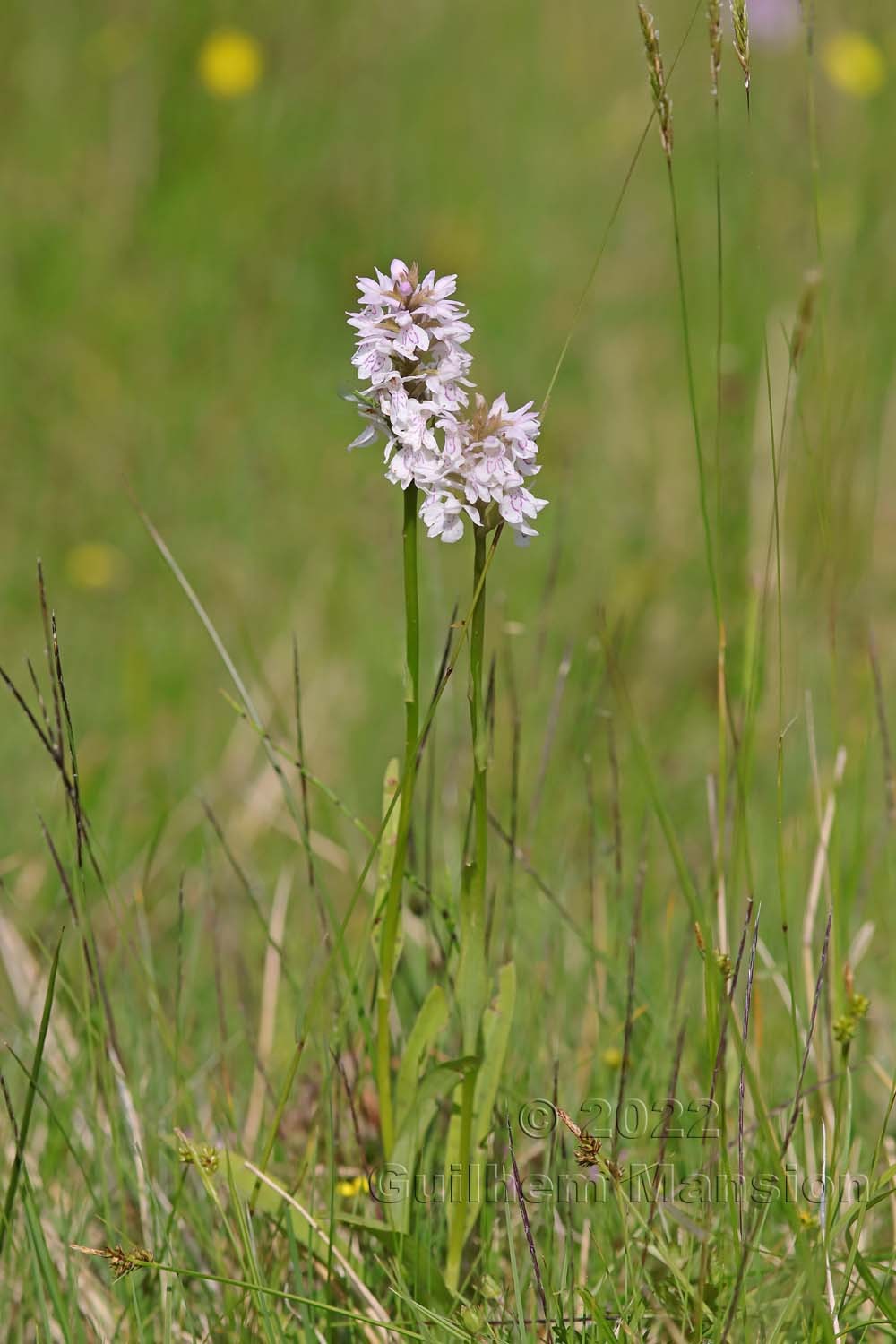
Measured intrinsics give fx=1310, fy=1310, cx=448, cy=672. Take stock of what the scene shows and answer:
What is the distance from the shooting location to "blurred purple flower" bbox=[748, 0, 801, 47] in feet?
Answer: 15.4

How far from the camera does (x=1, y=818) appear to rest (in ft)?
9.02

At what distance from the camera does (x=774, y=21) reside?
4770mm

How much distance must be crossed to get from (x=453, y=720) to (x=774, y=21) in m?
3.86

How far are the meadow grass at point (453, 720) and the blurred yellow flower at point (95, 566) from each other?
0.06 ft

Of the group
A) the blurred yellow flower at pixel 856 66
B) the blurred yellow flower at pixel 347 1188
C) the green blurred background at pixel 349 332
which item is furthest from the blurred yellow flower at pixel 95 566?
the blurred yellow flower at pixel 856 66

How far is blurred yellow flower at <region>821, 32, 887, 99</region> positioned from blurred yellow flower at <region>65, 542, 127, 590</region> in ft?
9.62

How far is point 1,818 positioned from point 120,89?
2.76 meters

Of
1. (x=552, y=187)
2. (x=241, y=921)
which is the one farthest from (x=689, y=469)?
(x=241, y=921)

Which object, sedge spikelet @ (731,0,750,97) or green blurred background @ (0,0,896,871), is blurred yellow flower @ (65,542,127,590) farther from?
sedge spikelet @ (731,0,750,97)

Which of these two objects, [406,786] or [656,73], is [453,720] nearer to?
[406,786]

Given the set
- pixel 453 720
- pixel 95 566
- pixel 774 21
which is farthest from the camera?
pixel 774 21

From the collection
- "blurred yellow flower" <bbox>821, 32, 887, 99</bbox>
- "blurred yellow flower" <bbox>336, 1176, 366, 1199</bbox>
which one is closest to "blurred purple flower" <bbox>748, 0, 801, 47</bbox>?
"blurred yellow flower" <bbox>821, 32, 887, 99</bbox>

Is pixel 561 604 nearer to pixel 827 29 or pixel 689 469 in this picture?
pixel 689 469

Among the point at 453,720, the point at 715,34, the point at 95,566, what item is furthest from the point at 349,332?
the point at 715,34
